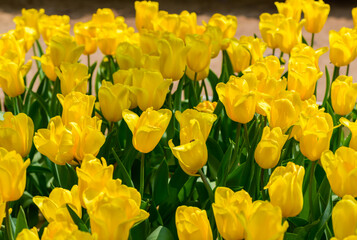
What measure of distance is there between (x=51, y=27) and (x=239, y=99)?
1078 millimetres

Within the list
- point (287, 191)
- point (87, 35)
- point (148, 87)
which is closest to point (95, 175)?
point (287, 191)

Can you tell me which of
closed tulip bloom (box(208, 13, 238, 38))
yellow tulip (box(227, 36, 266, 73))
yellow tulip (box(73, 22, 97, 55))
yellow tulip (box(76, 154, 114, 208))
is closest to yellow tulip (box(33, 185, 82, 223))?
yellow tulip (box(76, 154, 114, 208))

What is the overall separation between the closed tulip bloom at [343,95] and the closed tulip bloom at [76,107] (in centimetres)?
54

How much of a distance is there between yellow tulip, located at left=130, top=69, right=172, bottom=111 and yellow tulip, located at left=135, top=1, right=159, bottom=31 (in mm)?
806

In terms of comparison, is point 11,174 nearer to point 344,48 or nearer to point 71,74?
→ point 71,74

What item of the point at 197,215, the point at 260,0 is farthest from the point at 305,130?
the point at 260,0

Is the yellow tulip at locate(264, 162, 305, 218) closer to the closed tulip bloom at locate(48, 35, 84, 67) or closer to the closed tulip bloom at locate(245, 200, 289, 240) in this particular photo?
the closed tulip bloom at locate(245, 200, 289, 240)

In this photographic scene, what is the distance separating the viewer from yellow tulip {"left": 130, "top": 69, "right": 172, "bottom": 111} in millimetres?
1281

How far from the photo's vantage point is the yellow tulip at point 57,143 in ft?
3.40

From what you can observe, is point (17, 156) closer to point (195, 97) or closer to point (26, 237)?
point (26, 237)

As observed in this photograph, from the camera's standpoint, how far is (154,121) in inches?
42.3

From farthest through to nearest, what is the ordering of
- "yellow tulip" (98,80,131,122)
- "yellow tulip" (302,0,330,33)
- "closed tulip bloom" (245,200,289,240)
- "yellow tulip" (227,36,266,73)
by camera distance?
"yellow tulip" (302,0,330,33) → "yellow tulip" (227,36,266,73) → "yellow tulip" (98,80,131,122) → "closed tulip bloom" (245,200,289,240)

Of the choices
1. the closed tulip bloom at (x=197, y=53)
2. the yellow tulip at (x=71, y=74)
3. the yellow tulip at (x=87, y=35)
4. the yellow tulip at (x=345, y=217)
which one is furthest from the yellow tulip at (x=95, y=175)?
the yellow tulip at (x=87, y=35)

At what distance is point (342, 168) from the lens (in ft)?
3.07
